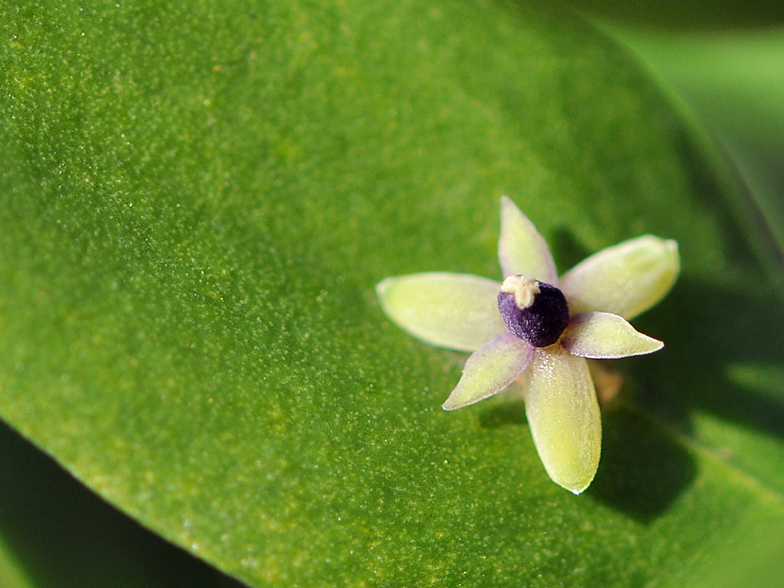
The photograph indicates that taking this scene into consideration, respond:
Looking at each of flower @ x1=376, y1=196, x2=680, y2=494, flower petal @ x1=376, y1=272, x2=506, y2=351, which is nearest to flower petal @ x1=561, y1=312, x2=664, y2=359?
flower @ x1=376, y1=196, x2=680, y2=494

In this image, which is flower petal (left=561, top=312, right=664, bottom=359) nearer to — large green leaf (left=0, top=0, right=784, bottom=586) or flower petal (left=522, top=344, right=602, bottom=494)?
flower petal (left=522, top=344, right=602, bottom=494)

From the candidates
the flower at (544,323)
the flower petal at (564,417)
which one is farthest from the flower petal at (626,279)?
the flower petal at (564,417)

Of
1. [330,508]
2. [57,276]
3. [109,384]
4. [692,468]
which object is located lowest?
[692,468]

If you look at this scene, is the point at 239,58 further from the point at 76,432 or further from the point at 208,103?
the point at 76,432

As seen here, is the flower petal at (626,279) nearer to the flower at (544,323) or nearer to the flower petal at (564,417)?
the flower at (544,323)

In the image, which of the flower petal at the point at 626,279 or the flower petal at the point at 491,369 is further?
the flower petal at the point at 626,279

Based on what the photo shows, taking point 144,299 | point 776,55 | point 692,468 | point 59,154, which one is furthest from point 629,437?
point 776,55

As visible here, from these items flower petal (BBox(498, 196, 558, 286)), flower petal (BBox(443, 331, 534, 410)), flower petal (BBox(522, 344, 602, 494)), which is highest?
flower petal (BBox(498, 196, 558, 286))
